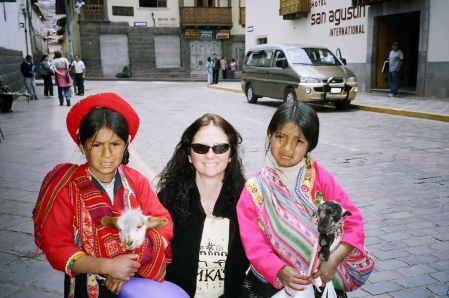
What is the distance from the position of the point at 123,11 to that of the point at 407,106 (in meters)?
27.6

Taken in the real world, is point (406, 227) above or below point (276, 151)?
below

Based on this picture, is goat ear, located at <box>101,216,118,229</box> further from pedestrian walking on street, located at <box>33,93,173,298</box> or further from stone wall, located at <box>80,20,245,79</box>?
stone wall, located at <box>80,20,245,79</box>

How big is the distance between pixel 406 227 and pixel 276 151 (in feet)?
8.61

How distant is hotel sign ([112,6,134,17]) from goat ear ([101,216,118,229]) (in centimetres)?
3525

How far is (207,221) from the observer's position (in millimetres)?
2221

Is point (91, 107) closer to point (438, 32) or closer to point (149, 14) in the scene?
point (438, 32)

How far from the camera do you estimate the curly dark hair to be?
2.22 meters

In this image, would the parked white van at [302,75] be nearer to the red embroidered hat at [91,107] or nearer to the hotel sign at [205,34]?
the red embroidered hat at [91,107]

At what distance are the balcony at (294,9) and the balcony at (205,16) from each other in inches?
576

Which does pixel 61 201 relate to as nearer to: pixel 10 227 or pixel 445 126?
pixel 10 227

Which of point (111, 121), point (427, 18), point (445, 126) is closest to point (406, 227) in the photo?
point (111, 121)

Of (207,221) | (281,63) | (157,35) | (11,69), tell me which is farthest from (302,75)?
(157,35)

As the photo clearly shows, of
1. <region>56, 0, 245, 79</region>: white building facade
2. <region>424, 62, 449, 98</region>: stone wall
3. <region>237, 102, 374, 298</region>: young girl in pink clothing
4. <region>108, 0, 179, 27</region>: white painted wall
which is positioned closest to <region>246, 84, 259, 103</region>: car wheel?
<region>424, 62, 449, 98</region>: stone wall

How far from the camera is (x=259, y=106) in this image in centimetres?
1458
